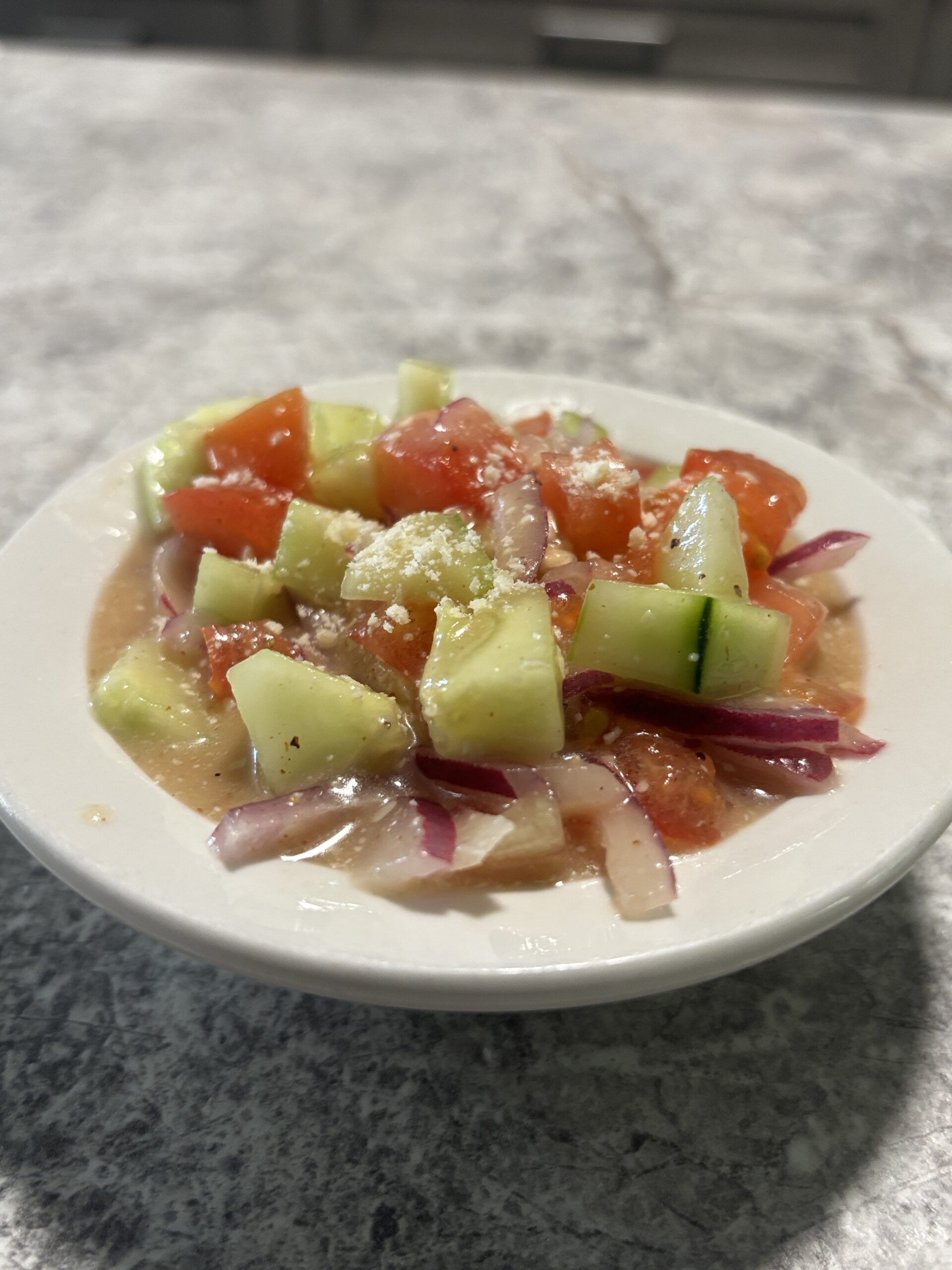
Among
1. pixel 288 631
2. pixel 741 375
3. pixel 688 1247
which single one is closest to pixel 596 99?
pixel 741 375

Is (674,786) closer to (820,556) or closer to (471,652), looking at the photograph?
(471,652)

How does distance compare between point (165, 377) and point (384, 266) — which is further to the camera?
point (384, 266)

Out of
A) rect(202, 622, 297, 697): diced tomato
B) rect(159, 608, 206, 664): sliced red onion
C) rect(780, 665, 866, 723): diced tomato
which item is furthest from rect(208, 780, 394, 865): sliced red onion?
rect(780, 665, 866, 723): diced tomato

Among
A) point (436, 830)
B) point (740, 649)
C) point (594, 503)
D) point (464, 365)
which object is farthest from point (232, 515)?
point (464, 365)

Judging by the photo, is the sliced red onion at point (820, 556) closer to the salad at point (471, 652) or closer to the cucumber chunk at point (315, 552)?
the salad at point (471, 652)

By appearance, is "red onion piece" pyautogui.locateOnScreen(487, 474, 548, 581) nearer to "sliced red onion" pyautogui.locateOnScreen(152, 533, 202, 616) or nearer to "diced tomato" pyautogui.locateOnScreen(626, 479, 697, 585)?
"diced tomato" pyautogui.locateOnScreen(626, 479, 697, 585)

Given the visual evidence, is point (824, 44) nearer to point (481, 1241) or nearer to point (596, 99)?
point (596, 99)

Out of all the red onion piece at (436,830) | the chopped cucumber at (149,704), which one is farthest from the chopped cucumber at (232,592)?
the red onion piece at (436,830)
